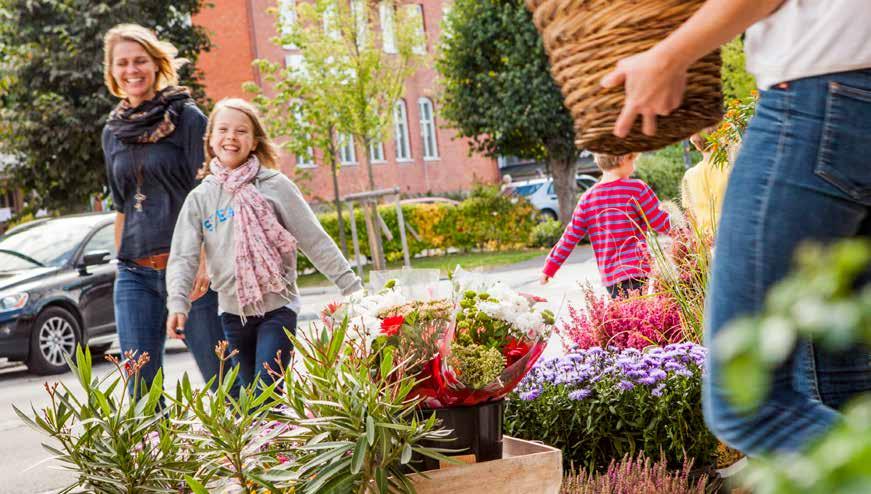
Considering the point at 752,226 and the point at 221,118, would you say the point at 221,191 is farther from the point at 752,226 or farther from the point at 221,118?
the point at 752,226

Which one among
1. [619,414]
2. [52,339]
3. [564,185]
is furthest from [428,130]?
[619,414]

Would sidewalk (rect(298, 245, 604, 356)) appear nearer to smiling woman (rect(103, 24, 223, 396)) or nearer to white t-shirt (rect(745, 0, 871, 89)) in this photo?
smiling woman (rect(103, 24, 223, 396))

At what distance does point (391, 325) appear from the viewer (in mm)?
3402

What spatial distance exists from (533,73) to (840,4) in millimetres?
27344

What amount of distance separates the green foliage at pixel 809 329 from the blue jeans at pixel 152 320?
183 inches

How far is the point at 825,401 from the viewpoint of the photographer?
1.93 m

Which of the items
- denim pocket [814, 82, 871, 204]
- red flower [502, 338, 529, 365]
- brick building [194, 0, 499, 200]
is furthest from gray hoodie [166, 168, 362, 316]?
brick building [194, 0, 499, 200]

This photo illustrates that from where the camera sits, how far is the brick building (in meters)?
38.3

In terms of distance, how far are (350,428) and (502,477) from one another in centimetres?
54

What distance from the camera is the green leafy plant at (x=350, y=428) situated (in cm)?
281

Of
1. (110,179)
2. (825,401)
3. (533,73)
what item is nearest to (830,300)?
(825,401)

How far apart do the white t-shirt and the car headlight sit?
1107 centimetres

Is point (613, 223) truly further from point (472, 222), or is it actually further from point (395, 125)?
point (395, 125)

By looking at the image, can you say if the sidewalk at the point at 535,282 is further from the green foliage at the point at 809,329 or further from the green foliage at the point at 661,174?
the green foliage at the point at 661,174
